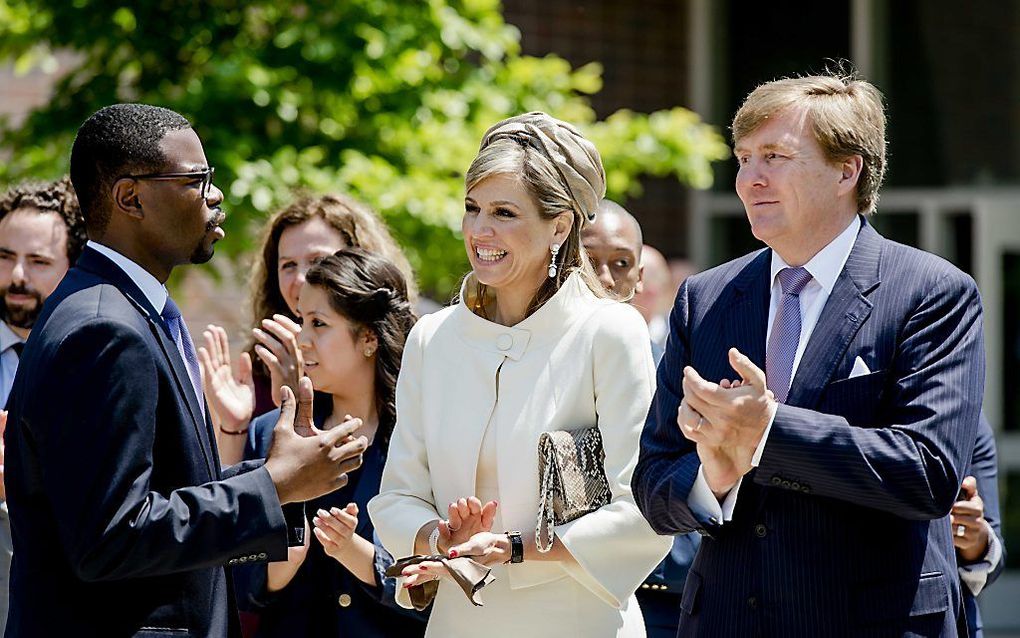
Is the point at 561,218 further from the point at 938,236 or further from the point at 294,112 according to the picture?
the point at 938,236

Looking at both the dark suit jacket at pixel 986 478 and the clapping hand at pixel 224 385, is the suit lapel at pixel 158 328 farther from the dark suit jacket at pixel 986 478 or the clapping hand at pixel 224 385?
the dark suit jacket at pixel 986 478

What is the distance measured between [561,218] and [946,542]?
1.31 meters

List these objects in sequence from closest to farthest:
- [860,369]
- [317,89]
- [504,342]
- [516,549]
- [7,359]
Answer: [860,369]
[516,549]
[504,342]
[7,359]
[317,89]

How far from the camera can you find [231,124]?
6.47 metres

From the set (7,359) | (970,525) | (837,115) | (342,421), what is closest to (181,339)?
(342,421)

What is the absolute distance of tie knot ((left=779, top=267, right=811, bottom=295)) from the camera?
315cm

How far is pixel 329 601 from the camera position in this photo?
157 inches

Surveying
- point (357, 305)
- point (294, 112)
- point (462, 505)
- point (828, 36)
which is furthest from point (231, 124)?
point (828, 36)

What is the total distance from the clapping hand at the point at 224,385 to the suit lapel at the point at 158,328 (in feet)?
4.55

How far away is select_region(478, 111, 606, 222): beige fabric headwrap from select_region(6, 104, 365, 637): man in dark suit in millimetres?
905

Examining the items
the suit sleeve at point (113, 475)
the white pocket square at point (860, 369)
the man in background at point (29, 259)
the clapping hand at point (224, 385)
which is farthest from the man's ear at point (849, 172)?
the man in background at point (29, 259)

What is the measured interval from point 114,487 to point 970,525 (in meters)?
2.53

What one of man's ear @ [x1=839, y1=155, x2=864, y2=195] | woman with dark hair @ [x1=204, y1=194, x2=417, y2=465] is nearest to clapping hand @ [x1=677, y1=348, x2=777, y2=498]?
man's ear @ [x1=839, y1=155, x2=864, y2=195]

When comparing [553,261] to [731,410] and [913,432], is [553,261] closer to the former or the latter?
[731,410]
